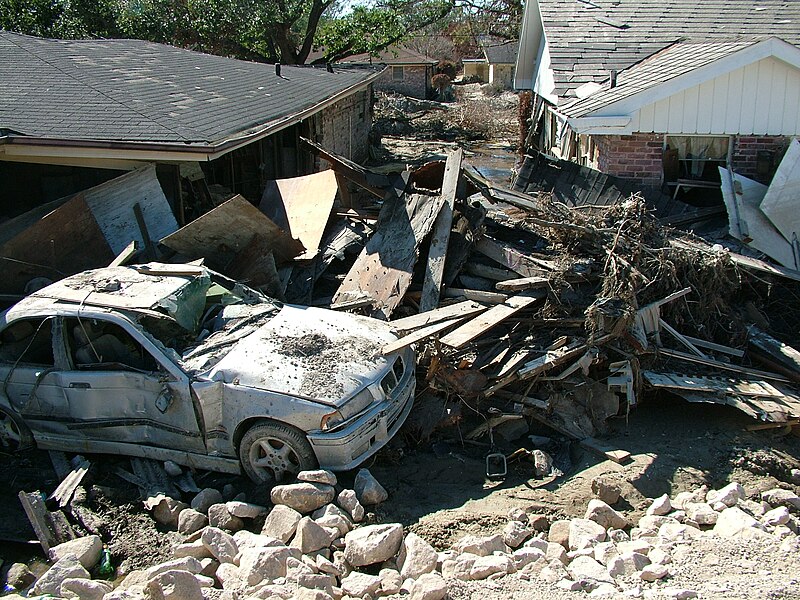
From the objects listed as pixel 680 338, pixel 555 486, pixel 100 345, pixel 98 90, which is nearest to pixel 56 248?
pixel 100 345

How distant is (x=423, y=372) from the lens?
24.9ft

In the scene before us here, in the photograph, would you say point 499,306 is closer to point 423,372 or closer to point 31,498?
point 423,372

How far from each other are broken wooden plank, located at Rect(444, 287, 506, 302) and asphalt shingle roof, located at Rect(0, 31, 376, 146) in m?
3.58

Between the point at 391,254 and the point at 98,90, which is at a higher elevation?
the point at 98,90

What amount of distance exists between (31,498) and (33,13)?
24.8 metres

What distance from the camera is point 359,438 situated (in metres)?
6.17

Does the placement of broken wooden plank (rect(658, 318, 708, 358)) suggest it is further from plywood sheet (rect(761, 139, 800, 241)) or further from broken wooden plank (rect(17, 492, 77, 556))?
broken wooden plank (rect(17, 492, 77, 556))

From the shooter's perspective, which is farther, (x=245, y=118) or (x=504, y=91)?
(x=504, y=91)

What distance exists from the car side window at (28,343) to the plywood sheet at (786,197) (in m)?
8.95

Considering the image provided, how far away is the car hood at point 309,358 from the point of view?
616 cm

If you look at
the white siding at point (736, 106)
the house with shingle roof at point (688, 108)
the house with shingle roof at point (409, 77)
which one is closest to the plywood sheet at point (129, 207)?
the house with shingle roof at point (688, 108)

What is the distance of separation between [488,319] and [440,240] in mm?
1375

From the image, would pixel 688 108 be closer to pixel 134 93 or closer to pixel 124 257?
pixel 124 257

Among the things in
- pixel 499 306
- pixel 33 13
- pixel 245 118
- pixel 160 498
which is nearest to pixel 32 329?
pixel 160 498
